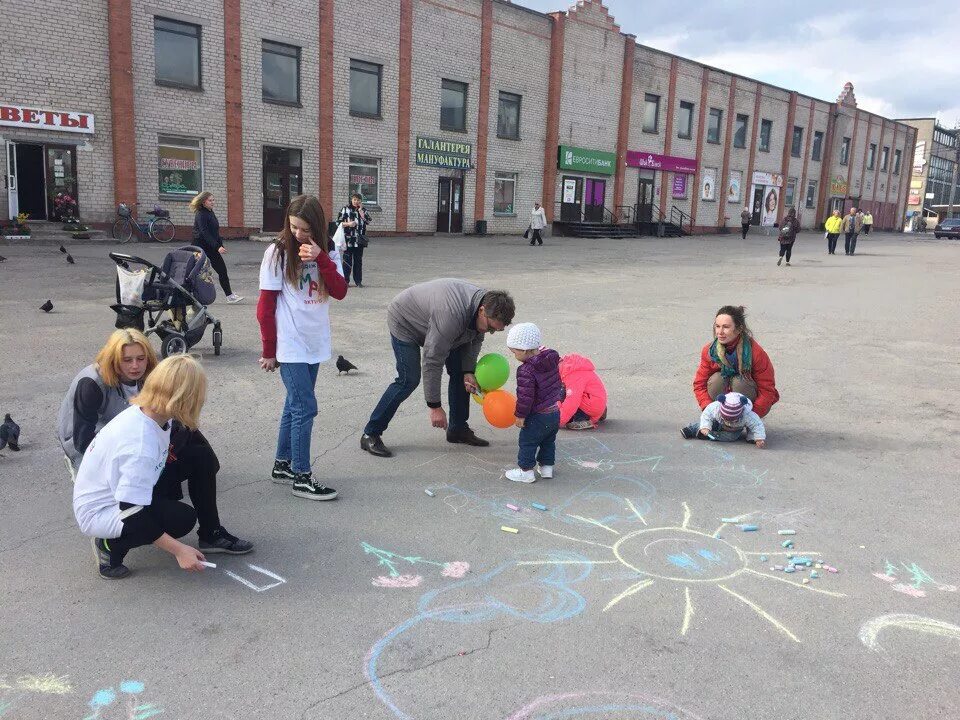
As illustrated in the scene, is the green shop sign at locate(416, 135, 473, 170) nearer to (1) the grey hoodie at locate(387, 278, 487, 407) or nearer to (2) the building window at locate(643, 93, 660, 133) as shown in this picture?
(2) the building window at locate(643, 93, 660, 133)

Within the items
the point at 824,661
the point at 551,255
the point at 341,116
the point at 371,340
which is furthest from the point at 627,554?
the point at 341,116

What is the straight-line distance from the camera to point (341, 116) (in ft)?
85.4

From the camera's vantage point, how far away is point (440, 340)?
15.7 feet

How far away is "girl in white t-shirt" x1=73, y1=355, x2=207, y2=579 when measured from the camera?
3236 millimetres

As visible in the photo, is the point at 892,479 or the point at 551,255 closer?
the point at 892,479

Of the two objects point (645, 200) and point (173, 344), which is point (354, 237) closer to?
point (173, 344)

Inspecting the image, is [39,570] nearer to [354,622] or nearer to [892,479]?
[354,622]

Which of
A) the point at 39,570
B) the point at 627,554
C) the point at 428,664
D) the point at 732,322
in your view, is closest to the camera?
the point at 428,664

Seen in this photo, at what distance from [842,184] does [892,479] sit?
176 feet

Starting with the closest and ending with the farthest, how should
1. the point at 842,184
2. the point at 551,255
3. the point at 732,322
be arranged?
the point at 732,322 < the point at 551,255 < the point at 842,184

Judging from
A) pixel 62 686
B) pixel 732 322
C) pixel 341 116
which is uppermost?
pixel 341 116

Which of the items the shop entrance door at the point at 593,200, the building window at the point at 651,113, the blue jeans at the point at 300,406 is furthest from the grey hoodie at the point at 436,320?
the building window at the point at 651,113

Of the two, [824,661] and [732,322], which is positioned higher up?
[732,322]

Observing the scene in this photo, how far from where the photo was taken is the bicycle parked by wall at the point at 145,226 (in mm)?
21291
